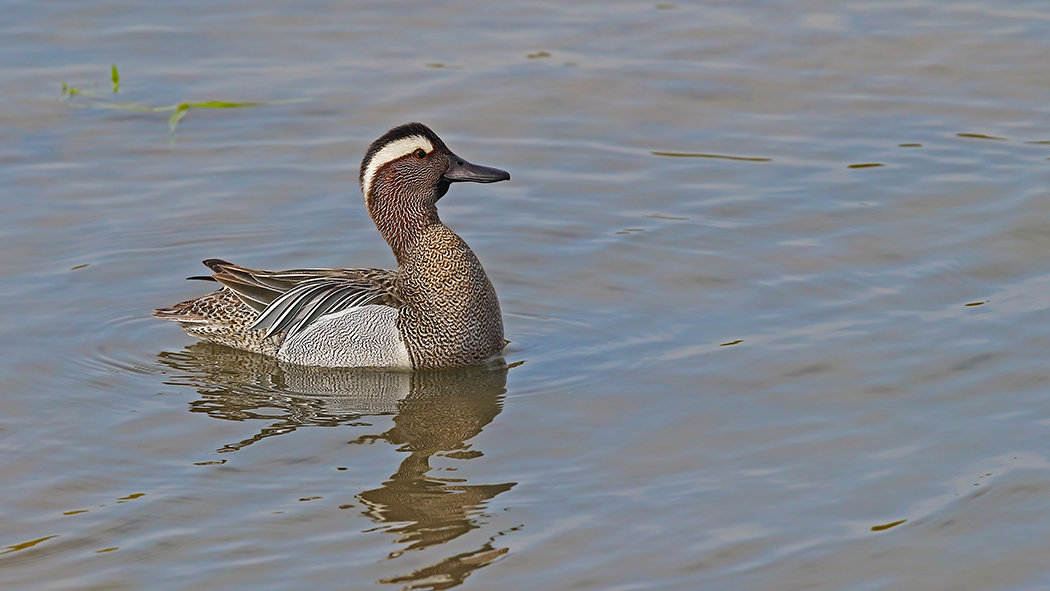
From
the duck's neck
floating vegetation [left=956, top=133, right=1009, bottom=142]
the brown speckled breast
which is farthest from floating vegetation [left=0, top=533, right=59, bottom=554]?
floating vegetation [left=956, top=133, right=1009, bottom=142]

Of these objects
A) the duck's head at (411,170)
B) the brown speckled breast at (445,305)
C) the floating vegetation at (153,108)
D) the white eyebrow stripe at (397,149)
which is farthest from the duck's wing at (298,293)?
the floating vegetation at (153,108)

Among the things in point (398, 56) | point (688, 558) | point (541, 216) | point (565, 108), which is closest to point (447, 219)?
point (541, 216)

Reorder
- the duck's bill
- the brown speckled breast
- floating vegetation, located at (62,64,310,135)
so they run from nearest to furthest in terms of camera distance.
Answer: the brown speckled breast, the duck's bill, floating vegetation, located at (62,64,310,135)

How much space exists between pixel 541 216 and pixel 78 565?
217 inches

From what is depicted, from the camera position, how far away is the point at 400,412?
28.9 ft

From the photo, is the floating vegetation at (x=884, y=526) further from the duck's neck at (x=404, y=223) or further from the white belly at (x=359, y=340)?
the duck's neck at (x=404, y=223)

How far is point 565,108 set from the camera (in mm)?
13688

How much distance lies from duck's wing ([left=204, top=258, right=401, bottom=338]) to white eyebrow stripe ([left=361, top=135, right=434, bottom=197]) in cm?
73

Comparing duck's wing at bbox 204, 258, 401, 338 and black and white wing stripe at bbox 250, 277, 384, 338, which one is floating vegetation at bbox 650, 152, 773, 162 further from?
black and white wing stripe at bbox 250, 277, 384, 338

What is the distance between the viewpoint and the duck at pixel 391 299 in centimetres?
949

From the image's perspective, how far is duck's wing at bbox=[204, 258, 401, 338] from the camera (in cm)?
966

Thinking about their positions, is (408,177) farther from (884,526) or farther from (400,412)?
(884,526)

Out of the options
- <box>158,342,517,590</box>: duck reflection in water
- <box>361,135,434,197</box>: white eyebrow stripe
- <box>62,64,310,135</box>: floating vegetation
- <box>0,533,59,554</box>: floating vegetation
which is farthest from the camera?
<box>62,64,310,135</box>: floating vegetation

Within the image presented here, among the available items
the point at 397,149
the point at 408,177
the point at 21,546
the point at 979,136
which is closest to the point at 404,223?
the point at 408,177
